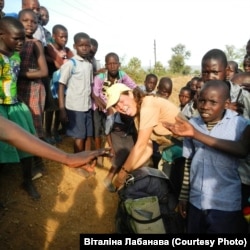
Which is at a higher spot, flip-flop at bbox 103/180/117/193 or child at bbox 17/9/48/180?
child at bbox 17/9/48/180

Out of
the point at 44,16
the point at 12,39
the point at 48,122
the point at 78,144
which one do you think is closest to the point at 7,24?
the point at 12,39

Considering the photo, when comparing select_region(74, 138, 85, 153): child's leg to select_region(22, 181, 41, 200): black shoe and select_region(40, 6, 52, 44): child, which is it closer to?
Answer: select_region(22, 181, 41, 200): black shoe

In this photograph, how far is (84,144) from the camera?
15.3ft

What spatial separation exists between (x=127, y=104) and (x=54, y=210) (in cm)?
165

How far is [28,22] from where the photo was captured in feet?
11.4

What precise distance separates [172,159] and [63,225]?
1577mm

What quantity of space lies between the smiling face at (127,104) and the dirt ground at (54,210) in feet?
5.14

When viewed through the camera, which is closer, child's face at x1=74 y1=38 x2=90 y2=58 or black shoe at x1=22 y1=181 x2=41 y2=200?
black shoe at x1=22 y1=181 x2=41 y2=200

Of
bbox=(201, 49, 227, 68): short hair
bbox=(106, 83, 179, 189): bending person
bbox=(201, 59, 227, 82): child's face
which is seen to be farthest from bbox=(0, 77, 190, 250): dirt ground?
bbox=(201, 49, 227, 68): short hair

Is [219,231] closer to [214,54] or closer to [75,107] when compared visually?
[214,54]

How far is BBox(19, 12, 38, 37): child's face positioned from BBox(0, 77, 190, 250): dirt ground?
1.79 metres

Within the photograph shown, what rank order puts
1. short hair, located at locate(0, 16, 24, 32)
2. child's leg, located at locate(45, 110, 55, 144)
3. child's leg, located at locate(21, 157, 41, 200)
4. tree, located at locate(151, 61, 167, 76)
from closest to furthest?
short hair, located at locate(0, 16, 24, 32) < child's leg, located at locate(21, 157, 41, 200) < child's leg, located at locate(45, 110, 55, 144) < tree, located at locate(151, 61, 167, 76)

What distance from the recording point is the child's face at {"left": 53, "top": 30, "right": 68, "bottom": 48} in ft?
15.0

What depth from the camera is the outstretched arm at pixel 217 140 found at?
81.1 inches
